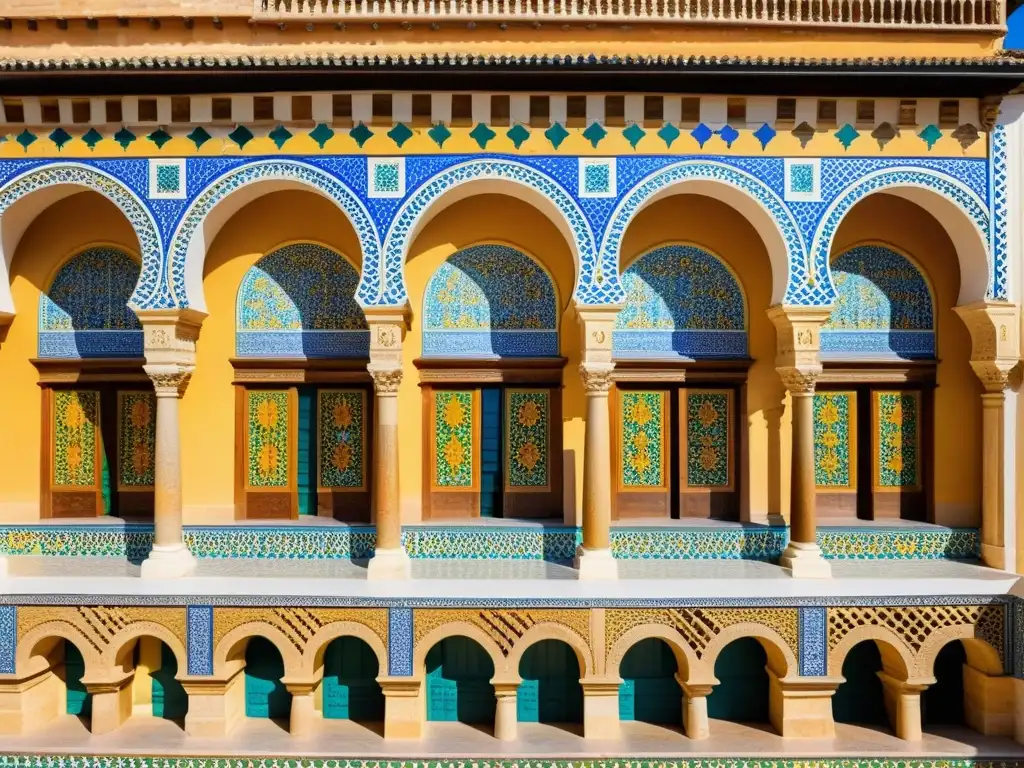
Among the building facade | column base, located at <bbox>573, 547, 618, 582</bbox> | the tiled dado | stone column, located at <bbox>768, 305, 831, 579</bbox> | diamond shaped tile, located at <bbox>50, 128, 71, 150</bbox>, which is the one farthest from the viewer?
the tiled dado

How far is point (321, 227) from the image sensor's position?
290 inches

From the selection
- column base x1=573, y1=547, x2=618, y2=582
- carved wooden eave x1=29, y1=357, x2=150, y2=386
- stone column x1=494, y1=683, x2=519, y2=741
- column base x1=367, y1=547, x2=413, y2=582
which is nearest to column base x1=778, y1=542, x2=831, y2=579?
column base x1=573, y1=547, x2=618, y2=582

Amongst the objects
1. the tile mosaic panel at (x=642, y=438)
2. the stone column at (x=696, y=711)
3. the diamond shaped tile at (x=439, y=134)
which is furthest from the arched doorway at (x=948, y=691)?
the diamond shaped tile at (x=439, y=134)

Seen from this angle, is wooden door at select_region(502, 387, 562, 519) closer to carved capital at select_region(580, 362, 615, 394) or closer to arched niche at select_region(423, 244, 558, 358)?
arched niche at select_region(423, 244, 558, 358)

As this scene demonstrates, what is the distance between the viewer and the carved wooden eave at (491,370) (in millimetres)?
7285

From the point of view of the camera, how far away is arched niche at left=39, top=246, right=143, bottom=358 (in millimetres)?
7453

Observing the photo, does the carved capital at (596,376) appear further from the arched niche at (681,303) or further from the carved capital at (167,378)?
the carved capital at (167,378)

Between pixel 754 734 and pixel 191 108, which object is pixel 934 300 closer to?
pixel 754 734

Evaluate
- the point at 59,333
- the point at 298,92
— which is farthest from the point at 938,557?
the point at 59,333

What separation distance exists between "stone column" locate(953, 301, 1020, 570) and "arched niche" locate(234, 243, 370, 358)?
5.49m

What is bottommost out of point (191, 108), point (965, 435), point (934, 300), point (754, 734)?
point (754, 734)

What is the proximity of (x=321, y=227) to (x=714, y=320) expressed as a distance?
151 inches

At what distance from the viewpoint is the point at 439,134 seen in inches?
256

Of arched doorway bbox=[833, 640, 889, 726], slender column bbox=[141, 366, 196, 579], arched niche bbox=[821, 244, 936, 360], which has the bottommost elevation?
arched doorway bbox=[833, 640, 889, 726]
